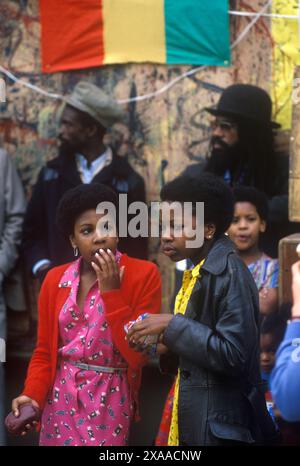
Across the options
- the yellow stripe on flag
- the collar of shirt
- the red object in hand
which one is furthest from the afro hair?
the red object in hand

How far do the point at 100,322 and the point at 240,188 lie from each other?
135 centimetres

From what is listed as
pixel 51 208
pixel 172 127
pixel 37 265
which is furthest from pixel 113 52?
pixel 37 265

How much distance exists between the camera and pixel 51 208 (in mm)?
5617

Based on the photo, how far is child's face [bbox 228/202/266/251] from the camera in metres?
4.63

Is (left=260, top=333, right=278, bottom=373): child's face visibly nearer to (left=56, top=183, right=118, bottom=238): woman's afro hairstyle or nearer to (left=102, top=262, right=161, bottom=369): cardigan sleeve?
(left=102, top=262, right=161, bottom=369): cardigan sleeve

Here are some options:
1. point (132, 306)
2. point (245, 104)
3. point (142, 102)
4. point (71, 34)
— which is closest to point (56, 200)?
point (142, 102)

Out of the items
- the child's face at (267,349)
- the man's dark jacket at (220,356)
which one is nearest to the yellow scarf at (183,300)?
the man's dark jacket at (220,356)

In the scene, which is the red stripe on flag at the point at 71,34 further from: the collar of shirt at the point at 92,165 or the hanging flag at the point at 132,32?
the collar of shirt at the point at 92,165

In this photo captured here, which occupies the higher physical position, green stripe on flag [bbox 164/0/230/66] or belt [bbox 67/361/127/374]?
green stripe on flag [bbox 164/0/230/66]

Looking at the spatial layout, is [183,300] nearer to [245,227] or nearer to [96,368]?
[96,368]

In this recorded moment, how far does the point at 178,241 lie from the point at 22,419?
3.22 ft

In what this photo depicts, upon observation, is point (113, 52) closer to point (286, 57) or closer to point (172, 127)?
point (172, 127)

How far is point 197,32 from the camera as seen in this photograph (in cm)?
566

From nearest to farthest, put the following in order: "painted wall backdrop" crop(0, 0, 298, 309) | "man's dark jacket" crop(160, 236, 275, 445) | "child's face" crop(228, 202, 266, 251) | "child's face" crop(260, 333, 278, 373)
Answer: "man's dark jacket" crop(160, 236, 275, 445) < "child's face" crop(260, 333, 278, 373) < "child's face" crop(228, 202, 266, 251) < "painted wall backdrop" crop(0, 0, 298, 309)
